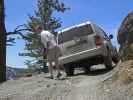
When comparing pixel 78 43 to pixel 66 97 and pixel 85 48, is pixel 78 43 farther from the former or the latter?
pixel 66 97

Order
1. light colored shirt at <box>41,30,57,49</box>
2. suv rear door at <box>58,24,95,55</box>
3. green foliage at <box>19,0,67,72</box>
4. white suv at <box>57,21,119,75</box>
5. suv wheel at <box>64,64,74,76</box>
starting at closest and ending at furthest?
1. light colored shirt at <box>41,30,57,49</box>
2. white suv at <box>57,21,119,75</box>
3. suv rear door at <box>58,24,95,55</box>
4. suv wheel at <box>64,64,74,76</box>
5. green foliage at <box>19,0,67,72</box>

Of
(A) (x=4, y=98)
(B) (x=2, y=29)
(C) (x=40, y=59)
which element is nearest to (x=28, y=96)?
(A) (x=4, y=98)

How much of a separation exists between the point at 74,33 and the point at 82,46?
2.42 ft

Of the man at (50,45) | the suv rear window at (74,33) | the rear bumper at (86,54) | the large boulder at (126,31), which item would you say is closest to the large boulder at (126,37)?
the large boulder at (126,31)

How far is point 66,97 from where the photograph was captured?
13461 mm

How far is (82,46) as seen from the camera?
59.6 feet

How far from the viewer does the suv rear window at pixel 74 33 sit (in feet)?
60.4

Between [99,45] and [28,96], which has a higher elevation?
[99,45]

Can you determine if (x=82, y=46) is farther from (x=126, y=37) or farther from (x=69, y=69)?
(x=126, y=37)

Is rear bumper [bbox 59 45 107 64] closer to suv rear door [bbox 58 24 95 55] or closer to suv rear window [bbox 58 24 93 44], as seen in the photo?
suv rear door [bbox 58 24 95 55]

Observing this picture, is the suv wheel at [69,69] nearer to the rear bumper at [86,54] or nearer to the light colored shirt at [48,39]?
the rear bumper at [86,54]

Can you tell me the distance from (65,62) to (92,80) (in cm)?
259

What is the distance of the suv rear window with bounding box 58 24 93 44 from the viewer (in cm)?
1842

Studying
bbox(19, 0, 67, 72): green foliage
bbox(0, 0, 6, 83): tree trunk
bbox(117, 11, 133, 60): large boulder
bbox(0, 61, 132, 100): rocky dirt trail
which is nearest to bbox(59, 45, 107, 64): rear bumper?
bbox(117, 11, 133, 60): large boulder
